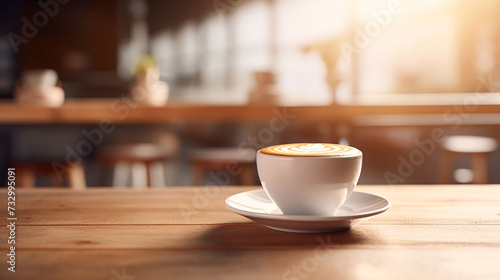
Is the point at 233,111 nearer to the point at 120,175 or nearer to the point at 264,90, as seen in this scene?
the point at 264,90

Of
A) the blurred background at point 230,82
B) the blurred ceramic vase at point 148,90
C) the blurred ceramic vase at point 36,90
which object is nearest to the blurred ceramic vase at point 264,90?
the blurred background at point 230,82

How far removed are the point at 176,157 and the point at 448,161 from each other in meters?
1.98

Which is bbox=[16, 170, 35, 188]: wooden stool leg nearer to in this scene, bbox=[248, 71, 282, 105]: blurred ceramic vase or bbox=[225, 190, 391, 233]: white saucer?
bbox=[248, 71, 282, 105]: blurred ceramic vase

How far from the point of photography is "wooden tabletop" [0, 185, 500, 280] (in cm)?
51

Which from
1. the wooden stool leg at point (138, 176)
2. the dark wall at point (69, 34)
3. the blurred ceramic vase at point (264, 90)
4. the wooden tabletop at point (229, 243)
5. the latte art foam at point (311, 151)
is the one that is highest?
the dark wall at point (69, 34)

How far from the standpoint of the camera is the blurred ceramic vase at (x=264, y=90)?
2.70 m

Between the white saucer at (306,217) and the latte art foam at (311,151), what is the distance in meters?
0.08

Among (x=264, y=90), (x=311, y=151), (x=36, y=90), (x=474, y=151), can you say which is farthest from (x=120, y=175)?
(x=311, y=151)

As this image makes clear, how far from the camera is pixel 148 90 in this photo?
9.23 feet

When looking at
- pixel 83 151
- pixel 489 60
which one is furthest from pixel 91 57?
pixel 489 60

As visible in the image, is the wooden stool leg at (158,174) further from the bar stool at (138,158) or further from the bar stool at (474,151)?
the bar stool at (474,151)

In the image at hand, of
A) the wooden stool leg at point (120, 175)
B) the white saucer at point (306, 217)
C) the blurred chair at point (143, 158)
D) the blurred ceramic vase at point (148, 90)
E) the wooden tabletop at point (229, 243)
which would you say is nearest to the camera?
the wooden tabletop at point (229, 243)

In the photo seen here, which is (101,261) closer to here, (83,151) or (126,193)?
(126,193)

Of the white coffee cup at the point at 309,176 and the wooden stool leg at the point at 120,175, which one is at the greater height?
the white coffee cup at the point at 309,176
